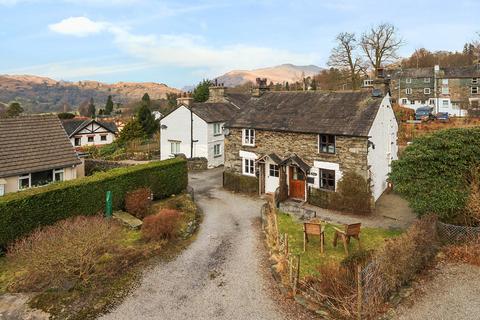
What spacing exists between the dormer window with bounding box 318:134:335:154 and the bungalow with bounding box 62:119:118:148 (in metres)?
43.2

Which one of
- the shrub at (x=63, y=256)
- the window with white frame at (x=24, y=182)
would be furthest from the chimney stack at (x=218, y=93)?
the shrub at (x=63, y=256)

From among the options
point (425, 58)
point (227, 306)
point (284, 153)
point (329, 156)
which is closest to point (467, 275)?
point (227, 306)

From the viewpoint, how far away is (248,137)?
1069 inches

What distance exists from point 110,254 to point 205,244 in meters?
4.45

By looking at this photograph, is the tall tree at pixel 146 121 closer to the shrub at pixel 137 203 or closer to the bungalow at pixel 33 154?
the bungalow at pixel 33 154

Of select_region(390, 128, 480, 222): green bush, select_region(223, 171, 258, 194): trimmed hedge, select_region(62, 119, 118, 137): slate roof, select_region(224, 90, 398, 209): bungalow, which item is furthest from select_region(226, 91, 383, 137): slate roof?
select_region(62, 119, 118, 137): slate roof

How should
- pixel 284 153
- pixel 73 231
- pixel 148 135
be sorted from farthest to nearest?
1. pixel 148 135
2. pixel 284 153
3. pixel 73 231

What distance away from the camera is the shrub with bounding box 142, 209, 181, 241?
1661cm

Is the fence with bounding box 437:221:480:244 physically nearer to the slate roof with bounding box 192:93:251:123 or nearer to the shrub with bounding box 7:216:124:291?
the shrub with bounding box 7:216:124:291

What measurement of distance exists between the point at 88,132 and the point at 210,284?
162 feet

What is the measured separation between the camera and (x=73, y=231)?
42.3 feet

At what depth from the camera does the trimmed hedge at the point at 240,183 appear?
26567mm

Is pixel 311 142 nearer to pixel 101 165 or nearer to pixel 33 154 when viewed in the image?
pixel 33 154

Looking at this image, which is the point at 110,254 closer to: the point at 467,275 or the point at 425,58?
the point at 467,275
